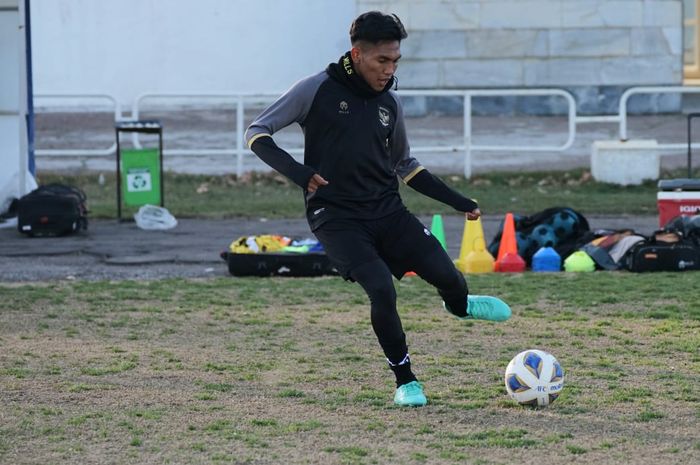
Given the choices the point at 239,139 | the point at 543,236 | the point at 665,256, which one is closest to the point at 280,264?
the point at 543,236

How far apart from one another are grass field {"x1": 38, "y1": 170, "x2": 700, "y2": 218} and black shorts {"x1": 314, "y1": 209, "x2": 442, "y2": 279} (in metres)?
9.02

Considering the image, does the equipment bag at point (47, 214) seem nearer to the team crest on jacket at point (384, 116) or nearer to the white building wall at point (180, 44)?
the team crest on jacket at point (384, 116)

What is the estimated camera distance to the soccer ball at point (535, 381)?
6.92 m

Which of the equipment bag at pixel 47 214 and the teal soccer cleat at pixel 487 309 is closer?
the teal soccer cleat at pixel 487 309

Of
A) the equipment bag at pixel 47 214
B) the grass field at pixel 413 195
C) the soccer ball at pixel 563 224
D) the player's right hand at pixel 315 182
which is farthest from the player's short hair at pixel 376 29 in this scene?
the grass field at pixel 413 195

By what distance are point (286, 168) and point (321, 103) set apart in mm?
414

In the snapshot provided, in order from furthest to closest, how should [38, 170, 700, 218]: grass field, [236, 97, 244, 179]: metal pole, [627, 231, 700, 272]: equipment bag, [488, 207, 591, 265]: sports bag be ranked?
[236, 97, 244, 179]: metal pole, [38, 170, 700, 218]: grass field, [488, 207, 591, 265]: sports bag, [627, 231, 700, 272]: equipment bag

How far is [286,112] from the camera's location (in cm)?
712

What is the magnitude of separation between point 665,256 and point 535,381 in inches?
211

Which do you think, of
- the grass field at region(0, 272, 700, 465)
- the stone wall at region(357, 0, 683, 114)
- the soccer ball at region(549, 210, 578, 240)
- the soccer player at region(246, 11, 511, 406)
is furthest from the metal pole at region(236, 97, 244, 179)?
the soccer player at region(246, 11, 511, 406)

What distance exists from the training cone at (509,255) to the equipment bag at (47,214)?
A: 16.7 feet

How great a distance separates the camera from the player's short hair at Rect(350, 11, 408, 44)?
698 cm

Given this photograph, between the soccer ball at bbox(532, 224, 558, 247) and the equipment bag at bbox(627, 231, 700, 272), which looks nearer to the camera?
the equipment bag at bbox(627, 231, 700, 272)

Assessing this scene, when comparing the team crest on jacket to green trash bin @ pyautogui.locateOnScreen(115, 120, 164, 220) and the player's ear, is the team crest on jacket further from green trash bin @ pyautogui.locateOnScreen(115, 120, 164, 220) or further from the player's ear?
green trash bin @ pyautogui.locateOnScreen(115, 120, 164, 220)
